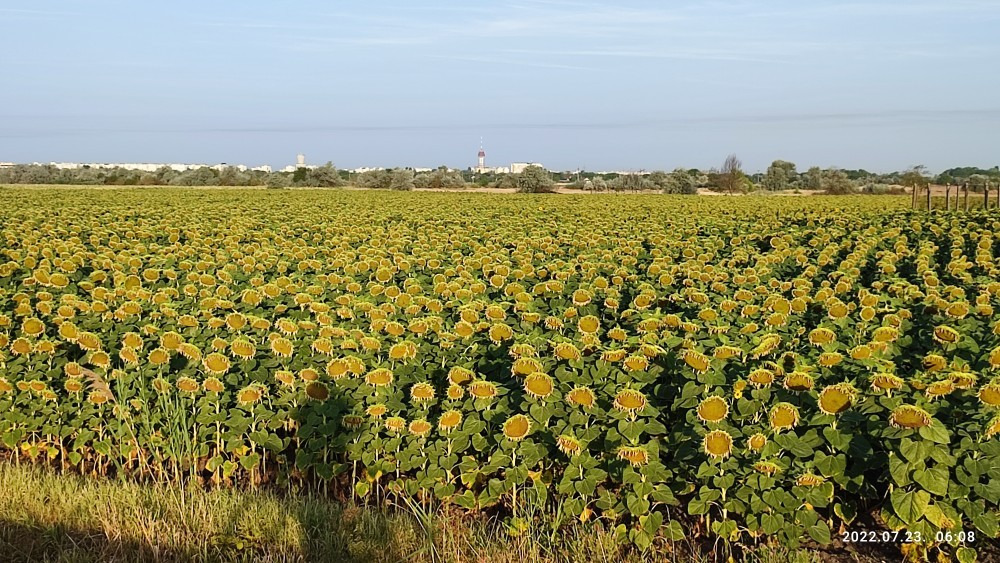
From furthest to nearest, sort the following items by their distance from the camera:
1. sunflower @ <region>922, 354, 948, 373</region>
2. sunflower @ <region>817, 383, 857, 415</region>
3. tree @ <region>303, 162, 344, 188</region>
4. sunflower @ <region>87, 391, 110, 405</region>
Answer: tree @ <region>303, 162, 344, 188</region>
sunflower @ <region>87, 391, 110, 405</region>
sunflower @ <region>922, 354, 948, 373</region>
sunflower @ <region>817, 383, 857, 415</region>

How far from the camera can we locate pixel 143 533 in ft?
12.0

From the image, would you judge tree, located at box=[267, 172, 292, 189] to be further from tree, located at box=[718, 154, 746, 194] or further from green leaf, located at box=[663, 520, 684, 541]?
green leaf, located at box=[663, 520, 684, 541]

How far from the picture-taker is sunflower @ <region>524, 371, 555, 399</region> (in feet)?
12.5

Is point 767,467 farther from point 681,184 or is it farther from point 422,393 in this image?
point 681,184

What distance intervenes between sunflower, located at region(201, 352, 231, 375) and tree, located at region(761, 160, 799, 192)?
7641 cm

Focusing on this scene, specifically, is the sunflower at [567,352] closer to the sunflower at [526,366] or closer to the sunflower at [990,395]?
the sunflower at [526,366]

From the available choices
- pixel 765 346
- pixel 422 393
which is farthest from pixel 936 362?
pixel 422 393

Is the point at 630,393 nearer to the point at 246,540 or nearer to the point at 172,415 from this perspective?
the point at 246,540

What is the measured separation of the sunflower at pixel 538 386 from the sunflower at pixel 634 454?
0.52 m

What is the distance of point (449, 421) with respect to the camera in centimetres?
390

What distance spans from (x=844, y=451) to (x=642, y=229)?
12.0m

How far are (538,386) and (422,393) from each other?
2.26ft

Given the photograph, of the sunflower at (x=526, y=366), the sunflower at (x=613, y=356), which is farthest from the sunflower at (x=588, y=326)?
the sunflower at (x=526, y=366)

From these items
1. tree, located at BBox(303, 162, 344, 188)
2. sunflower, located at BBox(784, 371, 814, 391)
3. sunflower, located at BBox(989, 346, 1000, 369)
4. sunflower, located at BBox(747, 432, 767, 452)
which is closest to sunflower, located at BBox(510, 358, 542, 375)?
sunflower, located at BBox(747, 432, 767, 452)
